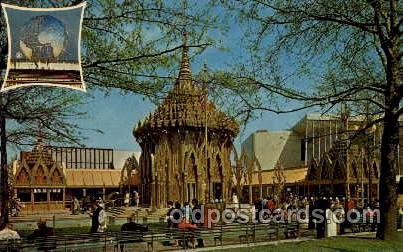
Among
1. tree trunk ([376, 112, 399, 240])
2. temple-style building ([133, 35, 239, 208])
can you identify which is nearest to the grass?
tree trunk ([376, 112, 399, 240])

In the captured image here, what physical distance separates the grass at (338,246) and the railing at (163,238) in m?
1.32

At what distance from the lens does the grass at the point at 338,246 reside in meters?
17.3

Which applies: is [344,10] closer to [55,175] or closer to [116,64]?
[116,64]

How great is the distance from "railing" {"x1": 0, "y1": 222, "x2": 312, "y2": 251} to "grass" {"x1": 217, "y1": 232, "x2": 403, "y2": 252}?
132cm

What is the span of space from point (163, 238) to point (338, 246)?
5.27m

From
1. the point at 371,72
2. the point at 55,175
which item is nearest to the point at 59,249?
the point at 371,72

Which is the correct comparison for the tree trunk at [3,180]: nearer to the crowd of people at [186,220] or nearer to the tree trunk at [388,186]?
the crowd of people at [186,220]

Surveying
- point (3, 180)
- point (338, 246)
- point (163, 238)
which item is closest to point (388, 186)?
point (338, 246)

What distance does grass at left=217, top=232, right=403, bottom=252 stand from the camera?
17.3 meters

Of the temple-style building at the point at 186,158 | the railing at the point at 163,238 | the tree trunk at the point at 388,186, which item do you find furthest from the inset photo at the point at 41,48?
the temple-style building at the point at 186,158

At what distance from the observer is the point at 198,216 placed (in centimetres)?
2280

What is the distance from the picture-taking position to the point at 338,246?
18.0 meters

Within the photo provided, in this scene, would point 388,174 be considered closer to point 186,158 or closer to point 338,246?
point 338,246

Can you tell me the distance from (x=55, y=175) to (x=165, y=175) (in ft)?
34.5
